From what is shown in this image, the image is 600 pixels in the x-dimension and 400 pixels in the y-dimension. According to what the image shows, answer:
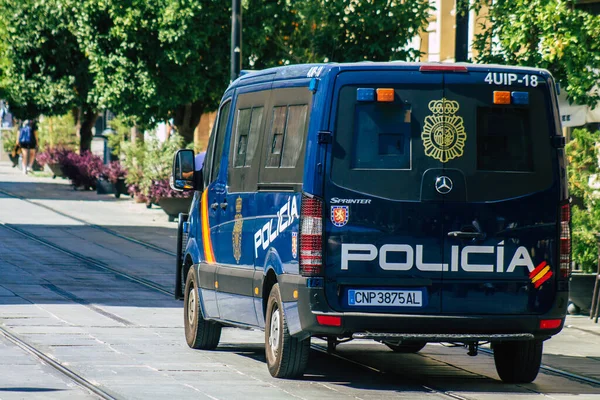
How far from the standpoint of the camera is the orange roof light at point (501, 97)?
10.3 meters

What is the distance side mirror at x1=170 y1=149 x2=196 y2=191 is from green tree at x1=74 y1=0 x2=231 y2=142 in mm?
17590

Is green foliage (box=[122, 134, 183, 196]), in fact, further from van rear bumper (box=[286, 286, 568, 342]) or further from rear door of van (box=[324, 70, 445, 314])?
van rear bumper (box=[286, 286, 568, 342])

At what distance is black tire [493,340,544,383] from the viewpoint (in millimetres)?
10812

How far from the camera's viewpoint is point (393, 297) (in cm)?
999

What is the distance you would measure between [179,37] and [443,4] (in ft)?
23.3

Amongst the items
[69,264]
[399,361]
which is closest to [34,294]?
[69,264]

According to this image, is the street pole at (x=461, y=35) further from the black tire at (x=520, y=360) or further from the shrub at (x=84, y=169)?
the shrub at (x=84, y=169)

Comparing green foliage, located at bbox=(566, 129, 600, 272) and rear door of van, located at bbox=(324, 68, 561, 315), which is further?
green foliage, located at bbox=(566, 129, 600, 272)

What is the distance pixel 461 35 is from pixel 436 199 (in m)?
Result: 6.73

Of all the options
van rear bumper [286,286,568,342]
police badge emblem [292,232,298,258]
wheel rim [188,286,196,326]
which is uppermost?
police badge emblem [292,232,298,258]

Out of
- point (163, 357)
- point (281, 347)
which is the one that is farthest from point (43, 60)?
point (281, 347)

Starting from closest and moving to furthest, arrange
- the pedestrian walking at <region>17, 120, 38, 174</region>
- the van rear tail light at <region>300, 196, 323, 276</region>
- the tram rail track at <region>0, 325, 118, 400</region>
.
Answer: the tram rail track at <region>0, 325, 118, 400</region>
the van rear tail light at <region>300, 196, 323, 276</region>
the pedestrian walking at <region>17, 120, 38, 174</region>

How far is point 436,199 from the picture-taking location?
10133 millimetres

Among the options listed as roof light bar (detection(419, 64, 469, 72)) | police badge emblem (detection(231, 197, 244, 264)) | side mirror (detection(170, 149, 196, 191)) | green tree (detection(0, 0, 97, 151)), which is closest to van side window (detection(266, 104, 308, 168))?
police badge emblem (detection(231, 197, 244, 264))
